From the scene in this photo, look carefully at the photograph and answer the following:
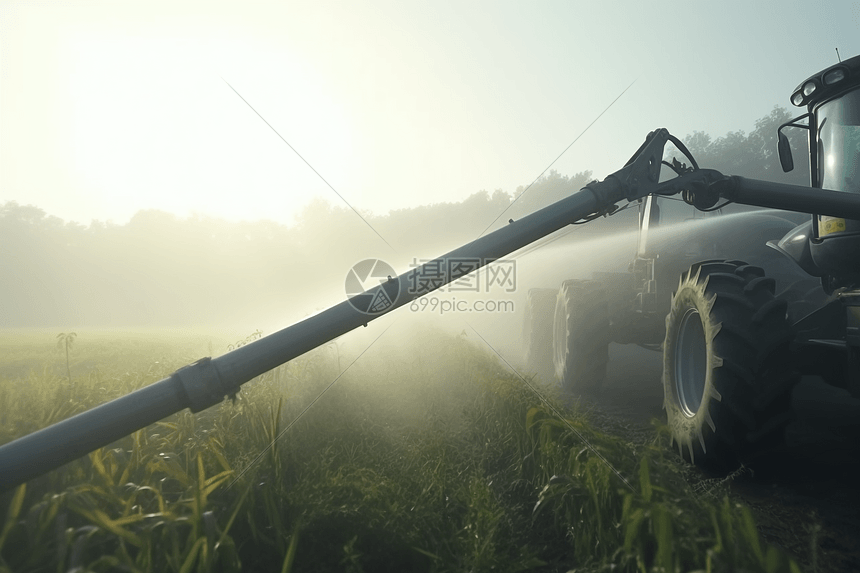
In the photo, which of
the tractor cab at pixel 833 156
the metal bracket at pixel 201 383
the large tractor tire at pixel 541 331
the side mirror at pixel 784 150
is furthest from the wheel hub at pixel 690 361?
the large tractor tire at pixel 541 331

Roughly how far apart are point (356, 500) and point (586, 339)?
4713 mm

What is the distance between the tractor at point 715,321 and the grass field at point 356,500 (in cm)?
29

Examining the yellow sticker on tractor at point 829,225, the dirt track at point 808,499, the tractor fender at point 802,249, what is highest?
the yellow sticker on tractor at point 829,225

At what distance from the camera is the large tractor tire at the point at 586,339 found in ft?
22.1

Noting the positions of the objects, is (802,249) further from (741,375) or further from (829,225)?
(741,375)

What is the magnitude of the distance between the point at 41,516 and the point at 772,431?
4.28 m

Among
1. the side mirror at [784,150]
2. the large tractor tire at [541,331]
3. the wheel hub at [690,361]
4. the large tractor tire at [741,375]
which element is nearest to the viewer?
the large tractor tire at [741,375]

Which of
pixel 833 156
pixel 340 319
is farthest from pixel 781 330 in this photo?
pixel 340 319

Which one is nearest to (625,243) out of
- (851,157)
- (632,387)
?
(632,387)

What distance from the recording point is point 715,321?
3246mm

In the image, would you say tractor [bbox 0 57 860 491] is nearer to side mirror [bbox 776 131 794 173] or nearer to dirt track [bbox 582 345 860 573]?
side mirror [bbox 776 131 794 173]

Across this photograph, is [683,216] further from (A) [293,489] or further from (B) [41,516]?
(B) [41,516]

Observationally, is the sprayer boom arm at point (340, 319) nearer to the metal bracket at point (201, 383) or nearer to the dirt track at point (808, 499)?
the metal bracket at point (201, 383)

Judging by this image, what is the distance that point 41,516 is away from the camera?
233 cm
